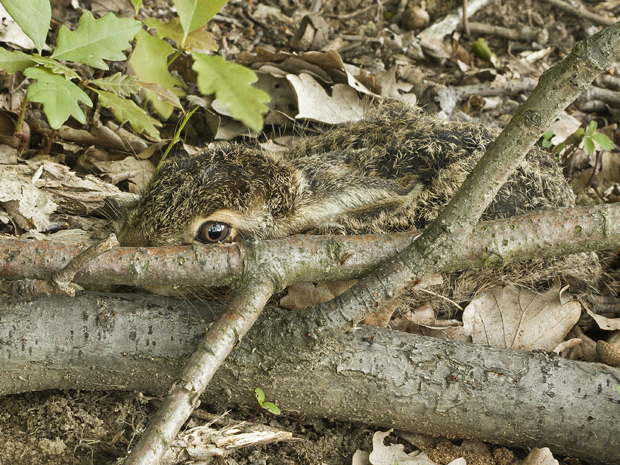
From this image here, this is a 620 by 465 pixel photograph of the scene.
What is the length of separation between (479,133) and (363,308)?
192 cm

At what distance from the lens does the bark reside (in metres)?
2.80

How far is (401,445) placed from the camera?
3.02 meters

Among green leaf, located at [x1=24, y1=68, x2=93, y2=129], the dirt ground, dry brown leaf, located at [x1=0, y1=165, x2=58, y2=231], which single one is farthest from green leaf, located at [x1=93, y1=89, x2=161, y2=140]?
the dirt ground

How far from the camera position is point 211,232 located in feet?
11.3

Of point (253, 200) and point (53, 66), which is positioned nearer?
point (53, 66)

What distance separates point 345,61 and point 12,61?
3756 mm

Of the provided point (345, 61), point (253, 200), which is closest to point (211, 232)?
point (253, 200)

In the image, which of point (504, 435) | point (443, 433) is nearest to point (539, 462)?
point (504, 435)

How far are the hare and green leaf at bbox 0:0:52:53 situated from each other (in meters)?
1.08

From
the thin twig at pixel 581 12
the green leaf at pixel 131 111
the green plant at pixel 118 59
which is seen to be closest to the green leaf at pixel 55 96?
the green plant at pixel 118 59

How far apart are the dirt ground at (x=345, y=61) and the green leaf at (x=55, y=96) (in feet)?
4.86

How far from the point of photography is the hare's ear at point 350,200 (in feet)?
11.8

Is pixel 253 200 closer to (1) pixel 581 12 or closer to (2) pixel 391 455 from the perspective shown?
(2) pixel 391 455

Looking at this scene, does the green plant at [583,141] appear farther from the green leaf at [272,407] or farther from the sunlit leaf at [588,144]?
the green leaf at [272,407]
